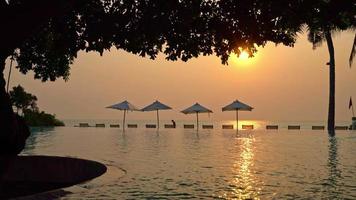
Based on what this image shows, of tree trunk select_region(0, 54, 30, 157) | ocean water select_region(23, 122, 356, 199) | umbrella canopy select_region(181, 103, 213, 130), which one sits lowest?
ocean water select_region(23, 122, 356, 199)

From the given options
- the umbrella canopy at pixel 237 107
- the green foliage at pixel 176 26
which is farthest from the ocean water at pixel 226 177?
the umbrella canopy at pixel 237 107

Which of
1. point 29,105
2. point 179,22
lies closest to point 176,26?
point 179,22

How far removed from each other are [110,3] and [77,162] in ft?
15.1

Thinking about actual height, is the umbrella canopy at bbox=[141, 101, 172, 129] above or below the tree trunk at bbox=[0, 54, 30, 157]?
above


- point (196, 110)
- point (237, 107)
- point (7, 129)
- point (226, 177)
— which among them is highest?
point (237, 107)

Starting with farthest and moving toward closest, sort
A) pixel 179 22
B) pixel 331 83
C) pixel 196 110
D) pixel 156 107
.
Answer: pixel 156 107 < pixel 196 110 < pixel 331 83 < pixel 179 22

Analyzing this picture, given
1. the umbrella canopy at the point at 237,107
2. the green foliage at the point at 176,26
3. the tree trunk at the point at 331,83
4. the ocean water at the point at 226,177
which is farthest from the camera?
the umbrella canopy at the point at 237,107

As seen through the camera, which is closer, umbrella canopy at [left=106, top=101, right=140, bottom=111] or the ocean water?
the ocean water

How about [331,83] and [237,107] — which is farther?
[237,107]

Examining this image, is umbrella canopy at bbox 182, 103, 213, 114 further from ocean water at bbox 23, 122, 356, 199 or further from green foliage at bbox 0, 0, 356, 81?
green foliage at bbox 0, 0, 356, 81

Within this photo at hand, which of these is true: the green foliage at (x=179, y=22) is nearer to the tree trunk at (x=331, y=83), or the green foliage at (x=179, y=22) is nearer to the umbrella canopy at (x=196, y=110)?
the tree trunk at (x=331, y=83)

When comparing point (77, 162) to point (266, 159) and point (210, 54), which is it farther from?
point (266, 159)

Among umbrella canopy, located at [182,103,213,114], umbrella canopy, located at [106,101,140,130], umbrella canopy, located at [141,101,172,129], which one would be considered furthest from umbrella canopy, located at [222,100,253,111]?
umbrella canopy, located at [106,101,140,130]

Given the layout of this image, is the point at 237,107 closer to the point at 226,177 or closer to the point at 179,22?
the point at 226,177
